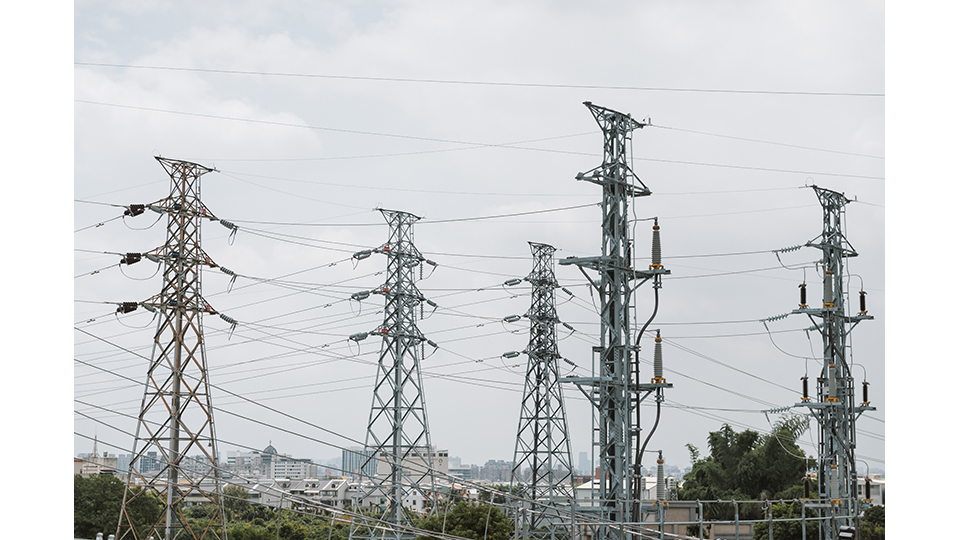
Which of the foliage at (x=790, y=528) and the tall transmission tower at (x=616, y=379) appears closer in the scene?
the tall transmission tower at (x=616, y=379)

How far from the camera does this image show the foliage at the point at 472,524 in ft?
98.4

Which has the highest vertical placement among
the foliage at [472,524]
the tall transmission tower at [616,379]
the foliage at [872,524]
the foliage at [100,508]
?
the tall transmission tower at [616,379]

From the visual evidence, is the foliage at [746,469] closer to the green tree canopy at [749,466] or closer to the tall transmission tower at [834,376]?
the green tree canopy at [749,466]

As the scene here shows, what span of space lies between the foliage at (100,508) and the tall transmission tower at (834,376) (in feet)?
113

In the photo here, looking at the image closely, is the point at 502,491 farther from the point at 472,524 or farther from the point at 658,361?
the point at 472,524

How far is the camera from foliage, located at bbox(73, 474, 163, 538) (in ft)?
152

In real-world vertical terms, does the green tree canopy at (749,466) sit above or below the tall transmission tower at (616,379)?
below

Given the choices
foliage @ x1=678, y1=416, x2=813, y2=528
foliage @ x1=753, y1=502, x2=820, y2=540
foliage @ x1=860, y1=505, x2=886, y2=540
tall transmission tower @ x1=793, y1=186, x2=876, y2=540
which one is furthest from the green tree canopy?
tall transmission tower @ x1=793, y1=186, x2=876, y2=540

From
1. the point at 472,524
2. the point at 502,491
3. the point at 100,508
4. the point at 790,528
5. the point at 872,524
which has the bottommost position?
the point at 100,508

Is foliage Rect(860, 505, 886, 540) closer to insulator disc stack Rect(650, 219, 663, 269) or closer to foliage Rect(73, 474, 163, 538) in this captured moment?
insulator disc stack Rect(650, 219, 663, 269)

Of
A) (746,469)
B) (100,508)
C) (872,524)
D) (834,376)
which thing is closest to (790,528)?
(872,524)

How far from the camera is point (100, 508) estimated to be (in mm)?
47531

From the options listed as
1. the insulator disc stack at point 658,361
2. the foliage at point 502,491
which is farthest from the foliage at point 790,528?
the insulator disc stack at point 658,361

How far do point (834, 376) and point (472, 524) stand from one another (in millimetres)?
13872
